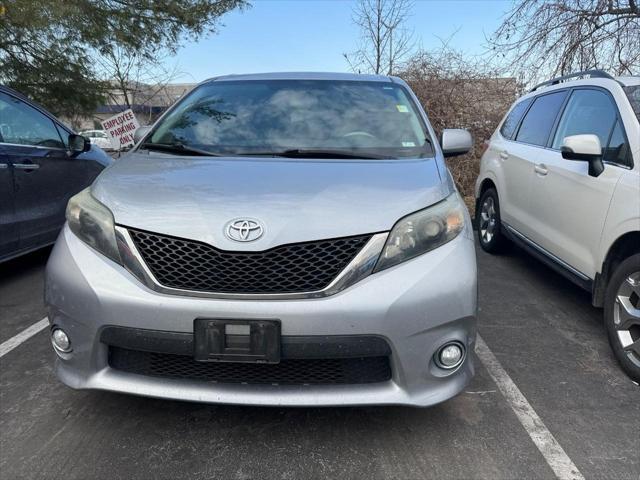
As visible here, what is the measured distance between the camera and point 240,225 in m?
2.13

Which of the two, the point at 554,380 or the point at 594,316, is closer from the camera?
the point at 554,380

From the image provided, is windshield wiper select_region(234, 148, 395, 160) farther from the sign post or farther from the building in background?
the building in background

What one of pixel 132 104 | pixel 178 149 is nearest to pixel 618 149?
pixel 178 149

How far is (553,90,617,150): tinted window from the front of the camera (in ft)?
11.7

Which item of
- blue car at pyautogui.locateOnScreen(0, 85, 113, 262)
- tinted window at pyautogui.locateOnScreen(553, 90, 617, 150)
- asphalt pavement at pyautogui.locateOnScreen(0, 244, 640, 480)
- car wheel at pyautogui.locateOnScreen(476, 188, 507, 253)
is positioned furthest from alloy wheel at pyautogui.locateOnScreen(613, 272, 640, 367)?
blue car at pyautogui.locateOnScreen(0, 85, 113, 262)

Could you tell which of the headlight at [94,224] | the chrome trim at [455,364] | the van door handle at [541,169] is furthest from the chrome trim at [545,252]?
the headlight at [94,224]

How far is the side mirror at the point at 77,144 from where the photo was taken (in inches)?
208

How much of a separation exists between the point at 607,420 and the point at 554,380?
43 cm

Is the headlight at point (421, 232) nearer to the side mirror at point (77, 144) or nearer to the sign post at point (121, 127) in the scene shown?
the side mirror at point (77, 144)

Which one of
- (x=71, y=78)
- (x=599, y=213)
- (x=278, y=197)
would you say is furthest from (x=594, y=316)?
(x=71, y=78)

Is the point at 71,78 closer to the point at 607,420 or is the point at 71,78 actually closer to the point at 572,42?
the point at 572,42

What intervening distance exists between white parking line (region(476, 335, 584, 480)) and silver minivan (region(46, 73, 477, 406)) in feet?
1.66

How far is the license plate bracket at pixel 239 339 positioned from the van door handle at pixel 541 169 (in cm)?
309

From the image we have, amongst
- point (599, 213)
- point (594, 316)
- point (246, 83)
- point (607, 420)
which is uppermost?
point (246, 83)
